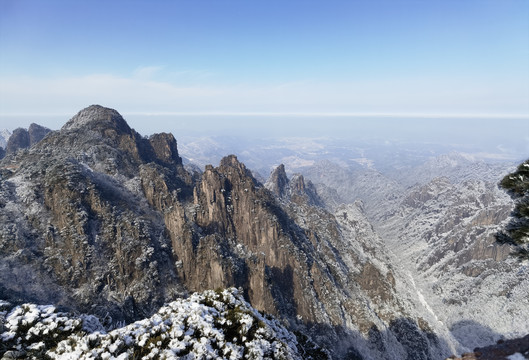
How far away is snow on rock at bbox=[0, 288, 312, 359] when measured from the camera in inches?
804

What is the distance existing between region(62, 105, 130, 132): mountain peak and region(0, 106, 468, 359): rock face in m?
2.83

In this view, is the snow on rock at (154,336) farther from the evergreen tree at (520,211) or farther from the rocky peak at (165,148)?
the rocky peak at (165,148)

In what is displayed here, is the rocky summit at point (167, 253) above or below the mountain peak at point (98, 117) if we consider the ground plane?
below

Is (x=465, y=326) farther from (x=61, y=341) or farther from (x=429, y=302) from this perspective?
(x=61, y=341)

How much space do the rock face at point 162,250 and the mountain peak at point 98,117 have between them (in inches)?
112

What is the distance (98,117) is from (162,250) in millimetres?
104525

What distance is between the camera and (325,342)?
92062 millimetres

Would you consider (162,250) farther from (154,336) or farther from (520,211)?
(520,211)

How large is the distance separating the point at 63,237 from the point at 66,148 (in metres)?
61.1

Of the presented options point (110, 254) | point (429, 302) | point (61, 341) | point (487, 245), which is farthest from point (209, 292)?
point (487, 245)

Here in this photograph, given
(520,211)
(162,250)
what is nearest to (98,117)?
(162,250)

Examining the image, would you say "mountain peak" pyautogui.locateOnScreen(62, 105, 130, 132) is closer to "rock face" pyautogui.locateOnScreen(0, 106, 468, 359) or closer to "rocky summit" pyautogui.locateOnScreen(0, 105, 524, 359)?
"rocky summit" pyautogui.locateOnScreen(0, 105, 524, 359)

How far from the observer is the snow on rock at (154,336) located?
67.0 feet

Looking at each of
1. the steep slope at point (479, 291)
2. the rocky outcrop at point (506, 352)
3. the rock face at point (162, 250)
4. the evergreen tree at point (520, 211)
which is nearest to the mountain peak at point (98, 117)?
the rock face at point (162, 250)
